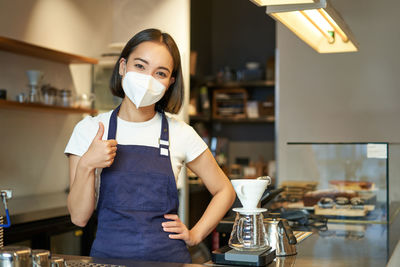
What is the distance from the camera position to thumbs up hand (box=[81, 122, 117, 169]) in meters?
1.62

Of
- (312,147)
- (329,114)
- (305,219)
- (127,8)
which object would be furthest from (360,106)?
(127,8)

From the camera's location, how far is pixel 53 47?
13.5 feet

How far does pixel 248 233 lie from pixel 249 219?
5cm

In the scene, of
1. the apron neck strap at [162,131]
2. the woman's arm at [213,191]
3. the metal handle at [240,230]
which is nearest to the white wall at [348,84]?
the woman's arm at [213,191]

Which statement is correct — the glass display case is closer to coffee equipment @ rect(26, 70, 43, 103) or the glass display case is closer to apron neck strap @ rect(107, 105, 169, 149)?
apron neck strap @ rect(107, 105, 169, 149)

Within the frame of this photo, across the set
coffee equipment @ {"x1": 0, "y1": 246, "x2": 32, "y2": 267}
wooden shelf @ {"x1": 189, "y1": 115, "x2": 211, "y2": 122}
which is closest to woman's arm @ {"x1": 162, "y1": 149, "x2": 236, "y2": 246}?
coffee equipment @ {"x1": 0, "y1": 246, "x2": 32, "y2": 267}

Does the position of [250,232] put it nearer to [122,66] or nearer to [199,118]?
[122,66]

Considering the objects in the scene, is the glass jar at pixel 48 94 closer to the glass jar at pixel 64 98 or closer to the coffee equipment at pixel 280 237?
the glass jar at pixel 64 98

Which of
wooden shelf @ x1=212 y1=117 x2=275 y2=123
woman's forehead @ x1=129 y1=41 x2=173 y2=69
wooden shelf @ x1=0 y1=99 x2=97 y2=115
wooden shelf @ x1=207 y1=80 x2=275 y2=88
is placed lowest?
wooden shelf @ x1=0 y1=99 x2=97 y2=115

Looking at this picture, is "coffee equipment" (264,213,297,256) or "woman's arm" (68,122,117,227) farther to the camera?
"coffee equipment" (264,213,297,256)

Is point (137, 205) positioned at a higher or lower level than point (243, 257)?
higher

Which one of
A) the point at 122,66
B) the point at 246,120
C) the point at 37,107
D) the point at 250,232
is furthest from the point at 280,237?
the point at 246,120

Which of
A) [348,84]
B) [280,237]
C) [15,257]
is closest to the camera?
[15,257]

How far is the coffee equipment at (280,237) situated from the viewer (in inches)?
69.2
